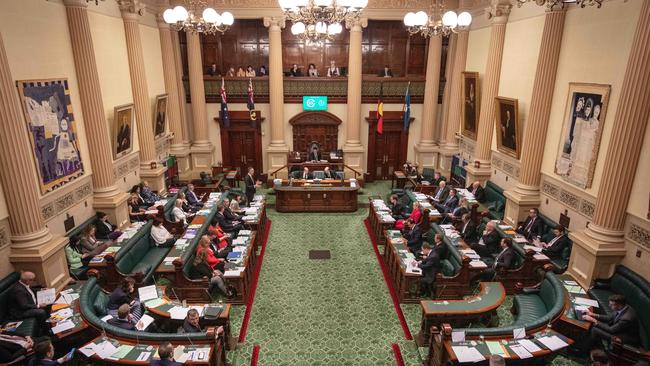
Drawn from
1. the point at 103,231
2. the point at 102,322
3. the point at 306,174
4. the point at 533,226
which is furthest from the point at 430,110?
the point at 102,322

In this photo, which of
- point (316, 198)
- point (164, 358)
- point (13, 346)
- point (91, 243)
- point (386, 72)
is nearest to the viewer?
point (164, 358)

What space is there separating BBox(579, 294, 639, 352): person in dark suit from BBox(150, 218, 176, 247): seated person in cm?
866

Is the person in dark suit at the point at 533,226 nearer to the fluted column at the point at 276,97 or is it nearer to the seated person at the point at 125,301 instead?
the seated person at the point at 125,301

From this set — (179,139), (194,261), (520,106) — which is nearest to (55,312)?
(194,261)

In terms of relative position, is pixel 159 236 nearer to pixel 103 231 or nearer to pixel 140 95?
pixel 103 231

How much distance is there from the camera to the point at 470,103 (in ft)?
45.5

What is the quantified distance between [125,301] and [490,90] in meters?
11.1

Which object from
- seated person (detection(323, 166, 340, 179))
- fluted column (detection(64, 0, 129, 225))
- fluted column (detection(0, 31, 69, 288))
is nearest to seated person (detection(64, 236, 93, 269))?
fluted column (detection(0, 31, 69, 288))

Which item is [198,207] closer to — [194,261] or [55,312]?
[194,261]

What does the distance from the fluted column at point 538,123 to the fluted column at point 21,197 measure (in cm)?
1028

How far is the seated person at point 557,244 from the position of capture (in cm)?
859

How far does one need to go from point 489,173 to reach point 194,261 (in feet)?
30.3

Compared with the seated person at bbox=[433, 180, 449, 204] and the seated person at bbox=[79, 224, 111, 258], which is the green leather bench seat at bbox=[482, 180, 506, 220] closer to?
the seated person at bbox=[433, 180, 449, 204]

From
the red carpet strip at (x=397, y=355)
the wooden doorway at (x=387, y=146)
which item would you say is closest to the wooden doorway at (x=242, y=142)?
the wooden doorway at (x=387, y=146)
